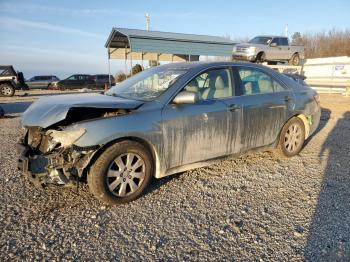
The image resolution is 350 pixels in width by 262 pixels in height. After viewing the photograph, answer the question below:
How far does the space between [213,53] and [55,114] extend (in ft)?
63.1

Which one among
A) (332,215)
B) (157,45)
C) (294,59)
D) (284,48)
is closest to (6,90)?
(157,45)

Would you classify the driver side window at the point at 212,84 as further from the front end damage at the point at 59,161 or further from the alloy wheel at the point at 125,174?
the front end damage at the point at 59,161

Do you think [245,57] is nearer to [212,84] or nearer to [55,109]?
[212,84]

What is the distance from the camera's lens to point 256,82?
469 cm

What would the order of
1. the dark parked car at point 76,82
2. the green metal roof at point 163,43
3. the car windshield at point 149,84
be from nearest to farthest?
the car windshield at point 149,84 → the green metal roof at point 163,43 → the dark parked car at point 76,82

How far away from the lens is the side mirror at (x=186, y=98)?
3.68 metres

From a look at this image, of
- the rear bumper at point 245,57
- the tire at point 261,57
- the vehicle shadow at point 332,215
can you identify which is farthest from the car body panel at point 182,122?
the tire at point 261,57

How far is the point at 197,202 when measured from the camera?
12.0 ft

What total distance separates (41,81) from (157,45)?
17060 mm

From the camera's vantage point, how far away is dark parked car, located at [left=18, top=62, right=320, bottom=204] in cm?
329

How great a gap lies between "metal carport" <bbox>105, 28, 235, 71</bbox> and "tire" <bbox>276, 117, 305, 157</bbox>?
43.8 feet

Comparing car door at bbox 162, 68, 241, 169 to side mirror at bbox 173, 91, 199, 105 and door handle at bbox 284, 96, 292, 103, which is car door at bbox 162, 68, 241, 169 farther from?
door handle at bbox 284, 96, 292, 103

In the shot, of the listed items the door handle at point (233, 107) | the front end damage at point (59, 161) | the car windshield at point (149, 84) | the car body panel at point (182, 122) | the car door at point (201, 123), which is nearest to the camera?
the front end damage at point (59, 161)

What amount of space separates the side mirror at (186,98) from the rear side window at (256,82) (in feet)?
3.62
